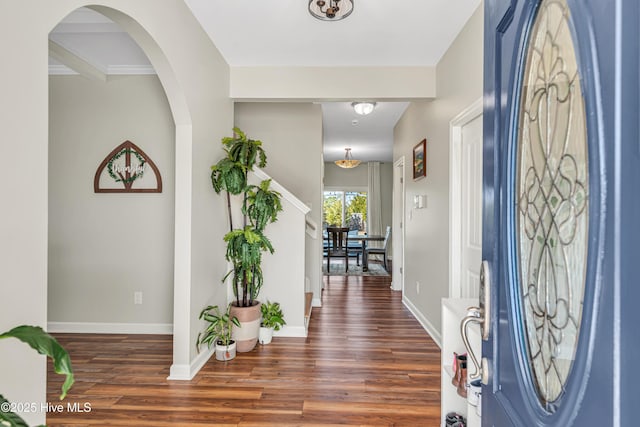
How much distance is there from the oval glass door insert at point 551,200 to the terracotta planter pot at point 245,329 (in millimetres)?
2632

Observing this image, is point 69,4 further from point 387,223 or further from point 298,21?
point 387,223

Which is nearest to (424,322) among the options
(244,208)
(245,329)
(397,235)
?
(245,329)

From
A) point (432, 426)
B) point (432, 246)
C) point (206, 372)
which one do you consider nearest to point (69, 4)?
point (206, 372)

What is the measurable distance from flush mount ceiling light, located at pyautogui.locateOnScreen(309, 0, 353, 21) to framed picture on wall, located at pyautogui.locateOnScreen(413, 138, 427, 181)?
5.75 ft

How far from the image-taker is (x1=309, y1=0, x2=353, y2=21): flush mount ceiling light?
238cm

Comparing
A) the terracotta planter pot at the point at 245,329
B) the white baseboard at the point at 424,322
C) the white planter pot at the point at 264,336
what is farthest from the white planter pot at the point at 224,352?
the white baseboard at the point at 424,322

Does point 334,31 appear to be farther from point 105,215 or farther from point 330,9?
point 105,215

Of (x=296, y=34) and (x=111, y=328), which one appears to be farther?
(x=111, y=328)

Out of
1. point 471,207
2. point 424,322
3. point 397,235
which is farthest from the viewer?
point 397,235

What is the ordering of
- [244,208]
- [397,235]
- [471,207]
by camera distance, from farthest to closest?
[397,235], [244,208], [471,207]

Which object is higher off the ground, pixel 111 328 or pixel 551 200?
pixel 551 200

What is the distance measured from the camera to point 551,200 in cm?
65

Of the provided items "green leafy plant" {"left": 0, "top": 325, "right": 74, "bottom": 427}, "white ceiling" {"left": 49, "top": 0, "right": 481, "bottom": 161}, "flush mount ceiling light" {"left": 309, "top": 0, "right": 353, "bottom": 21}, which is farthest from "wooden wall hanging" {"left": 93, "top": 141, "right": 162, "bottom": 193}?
"green leafy plant" {"left": 0, "top": 325, "right": 74, "bottom": 427}

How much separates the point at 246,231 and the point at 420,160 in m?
2.11
